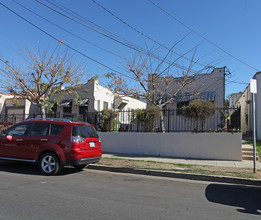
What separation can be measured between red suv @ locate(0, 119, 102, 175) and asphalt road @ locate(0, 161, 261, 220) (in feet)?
1.60

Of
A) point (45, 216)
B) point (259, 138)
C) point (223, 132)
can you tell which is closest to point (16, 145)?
point (45, 216)

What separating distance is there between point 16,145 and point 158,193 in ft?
16.7

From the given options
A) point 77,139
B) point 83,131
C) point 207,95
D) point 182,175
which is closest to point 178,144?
point 182,175

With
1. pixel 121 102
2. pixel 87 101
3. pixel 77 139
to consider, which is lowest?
pixel 77 139

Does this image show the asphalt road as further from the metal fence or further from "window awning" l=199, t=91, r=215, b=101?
"window awning" l=199, t=91, r=215, b=101

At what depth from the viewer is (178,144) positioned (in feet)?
36.4

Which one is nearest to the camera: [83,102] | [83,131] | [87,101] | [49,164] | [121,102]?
[49,164]

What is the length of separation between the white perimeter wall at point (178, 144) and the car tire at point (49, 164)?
17.5 ft

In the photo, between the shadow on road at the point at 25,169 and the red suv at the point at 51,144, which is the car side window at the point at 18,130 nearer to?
the red suv at the point at 51,144

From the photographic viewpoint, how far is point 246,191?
6.05 meters

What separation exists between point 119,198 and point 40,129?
13.4 ft

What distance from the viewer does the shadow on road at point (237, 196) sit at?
15.7 ft

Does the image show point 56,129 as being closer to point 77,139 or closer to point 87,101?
point 77,139

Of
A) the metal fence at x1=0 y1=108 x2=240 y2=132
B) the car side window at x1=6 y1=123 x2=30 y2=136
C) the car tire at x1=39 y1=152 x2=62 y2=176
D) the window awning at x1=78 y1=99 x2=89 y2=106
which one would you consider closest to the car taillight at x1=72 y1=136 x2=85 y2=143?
the car tire at x1=39 y1=152 x2=62 y2=176
